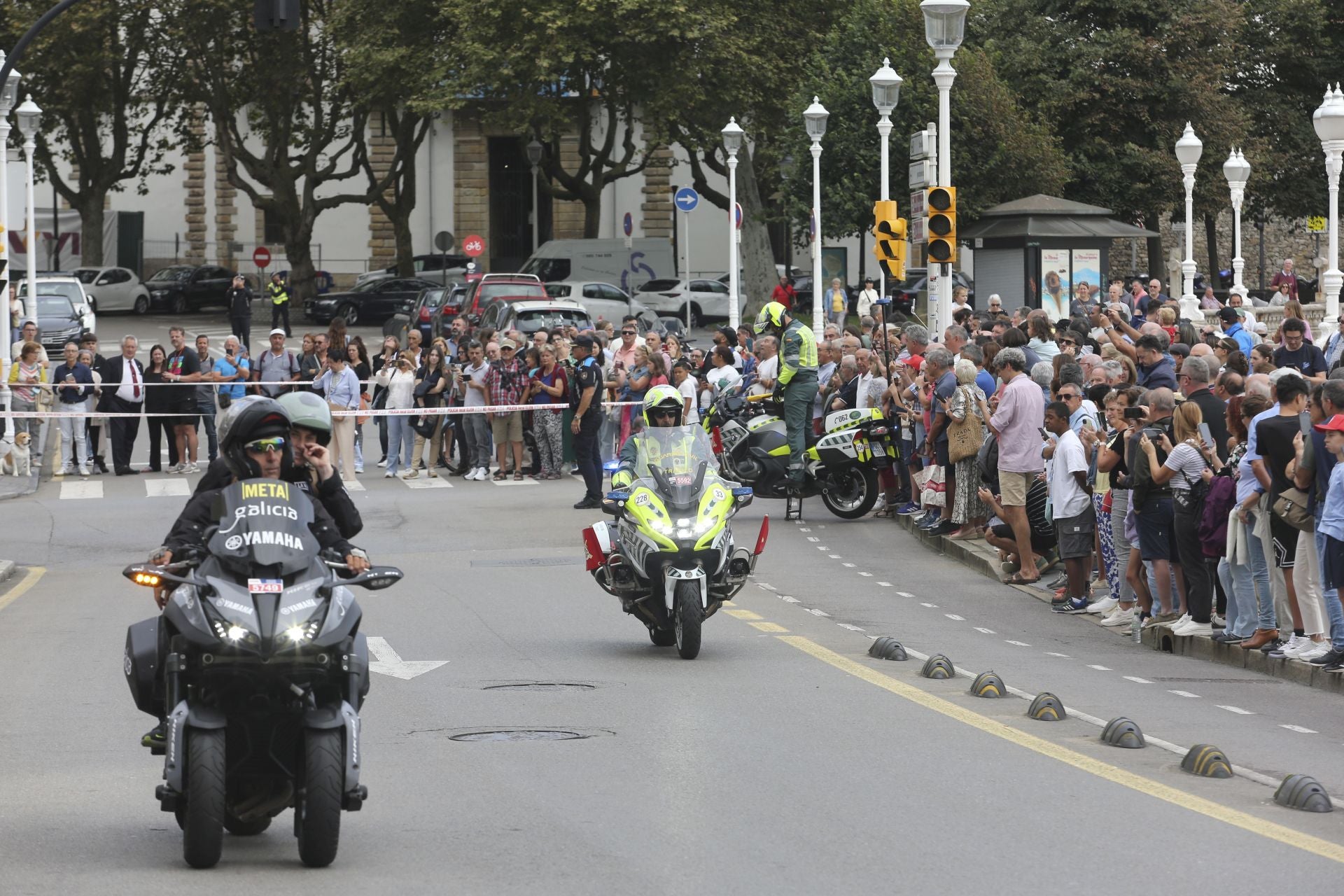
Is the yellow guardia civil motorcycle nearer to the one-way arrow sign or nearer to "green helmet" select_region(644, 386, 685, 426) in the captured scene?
"green helmet" select_region(644, 386, 685, 426)

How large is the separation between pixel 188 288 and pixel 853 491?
48.0 meters

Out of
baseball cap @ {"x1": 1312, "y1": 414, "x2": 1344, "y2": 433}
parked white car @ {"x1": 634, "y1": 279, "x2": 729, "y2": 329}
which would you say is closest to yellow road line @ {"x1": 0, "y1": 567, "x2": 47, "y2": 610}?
baseball cap @ {"x1": 1312, "y1": 414, "x2": 1344, "y2": 433}

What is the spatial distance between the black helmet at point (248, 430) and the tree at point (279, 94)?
53.3 meters

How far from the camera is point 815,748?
9.97 m

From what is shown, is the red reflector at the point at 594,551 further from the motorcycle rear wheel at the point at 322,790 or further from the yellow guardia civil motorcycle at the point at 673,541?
the motorcycle rear wheel at the point at 322,790

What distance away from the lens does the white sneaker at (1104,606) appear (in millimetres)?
16094

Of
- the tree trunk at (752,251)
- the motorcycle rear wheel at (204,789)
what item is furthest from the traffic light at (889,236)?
the tree trunk at (752,251)

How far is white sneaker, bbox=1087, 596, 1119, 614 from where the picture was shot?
16094mm

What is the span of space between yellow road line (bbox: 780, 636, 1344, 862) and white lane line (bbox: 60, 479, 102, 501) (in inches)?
→ 572

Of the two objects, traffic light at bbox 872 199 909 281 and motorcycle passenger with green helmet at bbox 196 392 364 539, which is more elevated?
traffic light at bbox 872 199 909 281

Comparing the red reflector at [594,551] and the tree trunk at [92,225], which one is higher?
the tree trunk at [92,225]

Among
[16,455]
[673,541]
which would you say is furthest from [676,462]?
[16,455]

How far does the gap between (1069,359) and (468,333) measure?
57.0ft

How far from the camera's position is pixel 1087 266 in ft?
119
